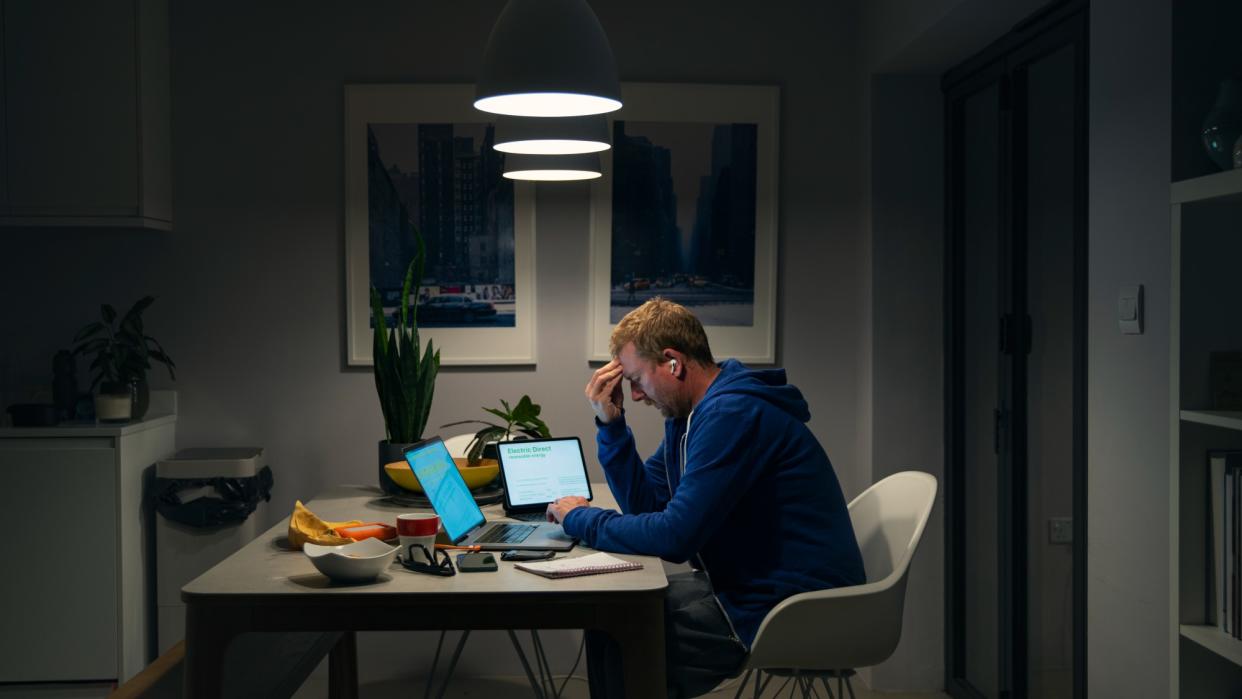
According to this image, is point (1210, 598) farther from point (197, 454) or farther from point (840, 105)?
point (197, 454)

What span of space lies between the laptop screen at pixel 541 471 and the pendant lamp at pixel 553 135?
86cm

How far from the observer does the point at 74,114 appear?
3.90m

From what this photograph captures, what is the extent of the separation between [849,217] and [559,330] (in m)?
1.23

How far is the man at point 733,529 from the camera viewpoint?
98.5 inches

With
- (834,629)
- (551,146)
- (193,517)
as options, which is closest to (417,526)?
(834,629)

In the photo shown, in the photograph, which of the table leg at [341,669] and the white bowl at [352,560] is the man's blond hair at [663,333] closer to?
the white bowl at [352,560]

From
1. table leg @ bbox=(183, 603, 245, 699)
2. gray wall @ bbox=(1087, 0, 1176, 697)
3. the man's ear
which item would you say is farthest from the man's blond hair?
table leg @ bbox=(183, 603, 245, 699)

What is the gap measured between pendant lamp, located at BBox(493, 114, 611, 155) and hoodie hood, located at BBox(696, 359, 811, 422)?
0.78 m

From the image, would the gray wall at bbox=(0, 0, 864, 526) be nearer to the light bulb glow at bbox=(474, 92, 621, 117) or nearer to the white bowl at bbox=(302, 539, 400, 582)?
the light bulb glow at bbox=(474, 92, 621, 117)

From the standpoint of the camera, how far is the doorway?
10.2ft

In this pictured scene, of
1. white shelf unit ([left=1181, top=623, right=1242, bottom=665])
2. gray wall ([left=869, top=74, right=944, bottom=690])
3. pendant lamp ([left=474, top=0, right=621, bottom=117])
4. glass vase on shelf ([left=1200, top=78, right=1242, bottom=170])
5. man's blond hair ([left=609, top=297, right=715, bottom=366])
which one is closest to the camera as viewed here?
white shelf unit ([left=1181, top=623, right=1242, bottom=665])

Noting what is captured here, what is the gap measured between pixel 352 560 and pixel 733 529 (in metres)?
0.89

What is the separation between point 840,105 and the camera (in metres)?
4.35

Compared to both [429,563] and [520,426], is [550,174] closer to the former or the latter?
[520,426]
